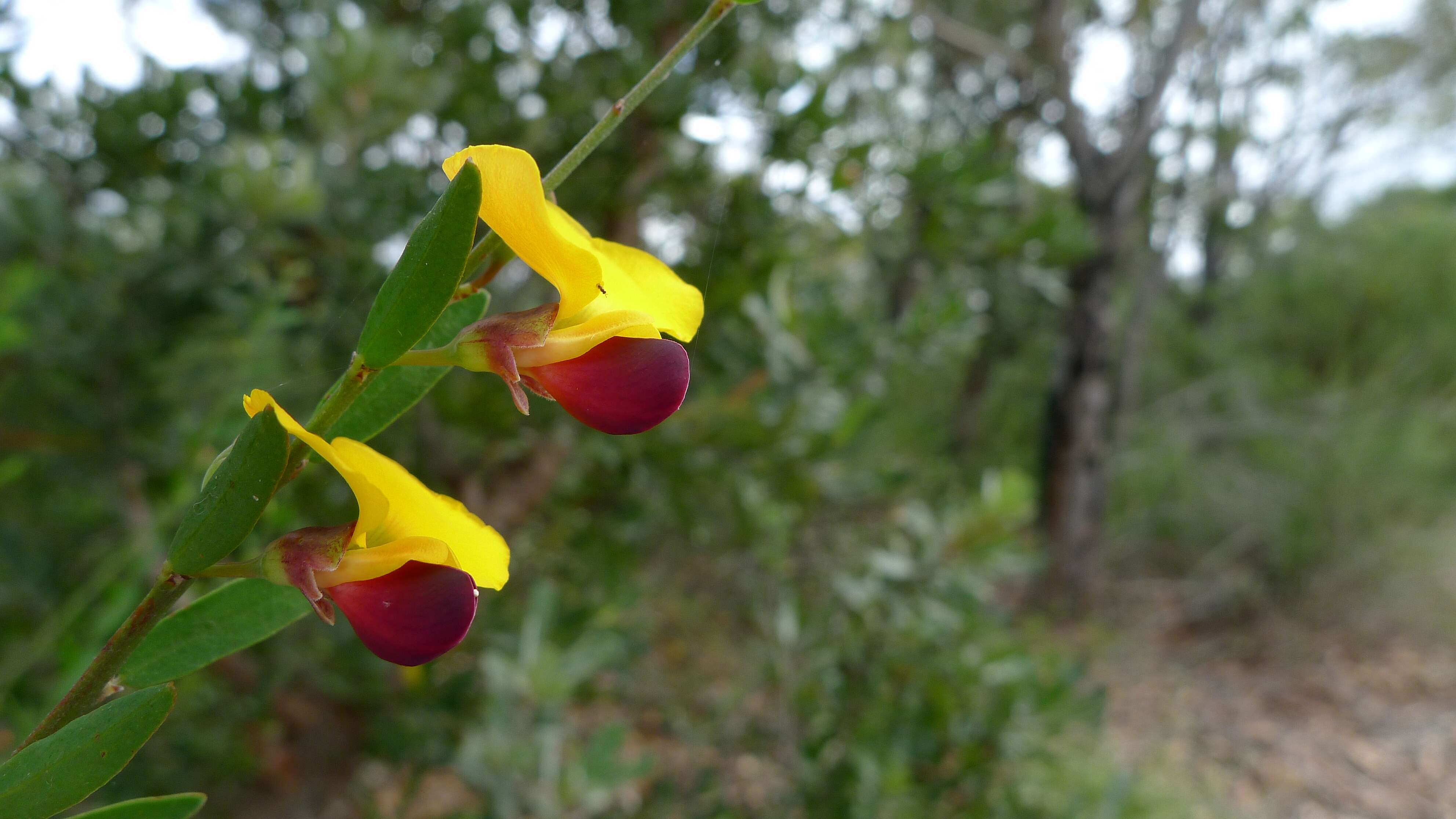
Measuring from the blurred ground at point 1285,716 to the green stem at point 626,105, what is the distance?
2.64m

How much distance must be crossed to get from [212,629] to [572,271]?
150 mm

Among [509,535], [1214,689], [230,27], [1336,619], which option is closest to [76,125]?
[230,27]

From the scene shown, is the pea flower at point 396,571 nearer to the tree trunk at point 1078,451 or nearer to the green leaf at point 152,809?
the green leaf at point 152,809

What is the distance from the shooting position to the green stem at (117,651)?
0.19 m

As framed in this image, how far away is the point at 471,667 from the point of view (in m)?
1.32

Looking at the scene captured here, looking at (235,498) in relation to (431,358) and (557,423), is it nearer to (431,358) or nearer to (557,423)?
(431,358)

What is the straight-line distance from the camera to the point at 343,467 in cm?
18

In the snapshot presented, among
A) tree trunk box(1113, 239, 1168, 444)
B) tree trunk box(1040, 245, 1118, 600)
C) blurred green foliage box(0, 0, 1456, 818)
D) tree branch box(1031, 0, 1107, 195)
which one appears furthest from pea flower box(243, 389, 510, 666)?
tree trunk box(1113, 239, 1168, 444)

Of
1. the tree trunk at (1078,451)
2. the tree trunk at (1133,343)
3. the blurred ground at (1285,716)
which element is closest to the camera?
the blurred ground at (1285,716)

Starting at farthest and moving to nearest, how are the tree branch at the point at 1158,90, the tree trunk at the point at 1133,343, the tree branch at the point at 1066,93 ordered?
the tree trunk at the point at 1133,343, the tree branch at the point at 1158,90, the tree branch at the point at 1066,93

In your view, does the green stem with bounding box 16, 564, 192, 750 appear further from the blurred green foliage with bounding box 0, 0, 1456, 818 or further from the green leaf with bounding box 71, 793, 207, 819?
the blurred green foliage with bounding box 0, 0, 1456, 818

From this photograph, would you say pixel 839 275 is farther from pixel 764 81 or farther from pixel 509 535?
pixel 509 535

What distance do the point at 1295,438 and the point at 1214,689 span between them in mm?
1443

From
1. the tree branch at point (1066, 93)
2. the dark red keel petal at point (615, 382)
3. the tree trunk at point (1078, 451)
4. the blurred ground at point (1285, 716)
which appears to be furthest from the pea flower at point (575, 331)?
the tree trunk at point (1078, 451)
